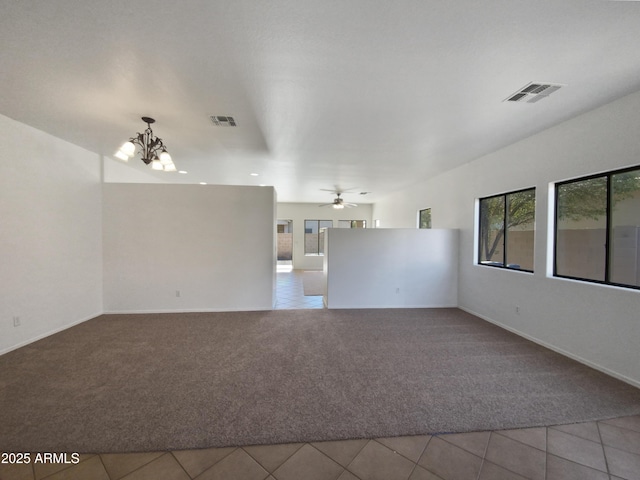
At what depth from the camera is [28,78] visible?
2.44 meters

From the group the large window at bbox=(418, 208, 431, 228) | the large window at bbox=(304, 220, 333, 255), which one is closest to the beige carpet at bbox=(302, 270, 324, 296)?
the large window at bbox=(304, 220, 333, 255)

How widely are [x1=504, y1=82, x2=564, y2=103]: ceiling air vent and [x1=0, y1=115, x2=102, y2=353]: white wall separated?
20.0 feet

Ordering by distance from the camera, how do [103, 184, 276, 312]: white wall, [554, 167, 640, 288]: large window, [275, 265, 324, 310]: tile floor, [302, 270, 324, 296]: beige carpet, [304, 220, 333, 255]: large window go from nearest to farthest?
[554, 167, 640, 288]: large window < [103, 184, 276, 312]: white wall < [275, 265, 324, 310]: tile floor < [302, 270, 324, 296]: beige carpet < [304, 220, 333, 255]: large window

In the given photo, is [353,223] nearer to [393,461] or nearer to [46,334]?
[46,334]

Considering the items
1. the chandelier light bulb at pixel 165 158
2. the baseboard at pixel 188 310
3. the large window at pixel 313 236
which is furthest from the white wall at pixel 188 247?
the large window at pixel 313 236

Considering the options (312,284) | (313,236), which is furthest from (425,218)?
(313,236)

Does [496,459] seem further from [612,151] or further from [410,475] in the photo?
[612,151]

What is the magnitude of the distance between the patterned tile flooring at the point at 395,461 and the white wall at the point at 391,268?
358cm

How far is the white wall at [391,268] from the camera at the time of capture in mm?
5512

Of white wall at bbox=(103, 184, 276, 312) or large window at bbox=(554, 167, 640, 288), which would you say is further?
white wall at bbox=(103, 184, 276, 312)

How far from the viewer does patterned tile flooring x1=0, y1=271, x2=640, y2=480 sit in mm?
1641

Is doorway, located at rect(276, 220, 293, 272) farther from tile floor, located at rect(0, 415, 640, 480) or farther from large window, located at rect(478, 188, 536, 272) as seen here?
tile floor, located at rect(0, 415, 640, 480)

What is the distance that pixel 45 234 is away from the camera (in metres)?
3.76

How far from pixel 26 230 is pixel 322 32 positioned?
4.57 metres
